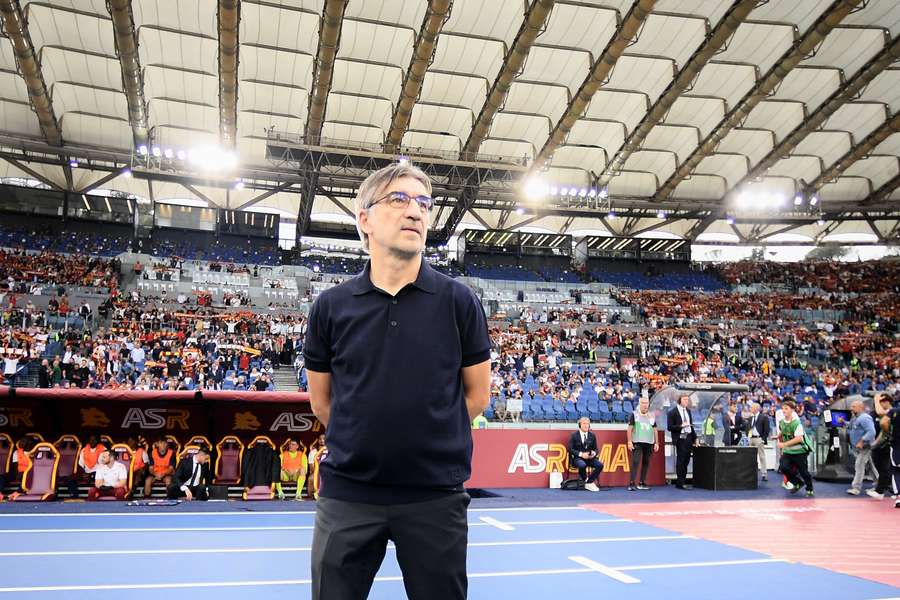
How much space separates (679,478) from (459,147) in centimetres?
2312

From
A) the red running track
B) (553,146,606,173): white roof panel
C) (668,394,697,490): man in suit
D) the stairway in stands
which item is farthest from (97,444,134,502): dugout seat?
(553,146,606,173): white roof panel

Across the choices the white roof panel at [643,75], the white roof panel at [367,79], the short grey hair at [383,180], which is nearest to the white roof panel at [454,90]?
the white roof panel at [367,79]

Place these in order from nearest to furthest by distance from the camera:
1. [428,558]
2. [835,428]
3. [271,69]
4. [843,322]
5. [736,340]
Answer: [428,558], [835,428], [271,69], [736,340], [843,322]

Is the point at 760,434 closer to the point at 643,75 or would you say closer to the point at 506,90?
the point at 506,90

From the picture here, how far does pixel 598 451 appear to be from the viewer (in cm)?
1320

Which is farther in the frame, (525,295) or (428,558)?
(525,295)

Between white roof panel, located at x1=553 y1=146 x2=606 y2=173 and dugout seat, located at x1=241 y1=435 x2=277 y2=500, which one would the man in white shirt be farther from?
white roof panel, located at x1=553 y1=146 x2=606 y2=173

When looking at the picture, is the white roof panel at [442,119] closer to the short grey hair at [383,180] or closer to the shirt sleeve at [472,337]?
the short grey hair at [383,180]

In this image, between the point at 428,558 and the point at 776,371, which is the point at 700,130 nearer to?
the point at 776,371

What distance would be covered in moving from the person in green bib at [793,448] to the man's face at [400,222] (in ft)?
39.2

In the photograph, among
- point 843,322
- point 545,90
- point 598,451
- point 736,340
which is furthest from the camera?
point 843,322

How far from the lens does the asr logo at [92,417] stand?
1037 centimetres

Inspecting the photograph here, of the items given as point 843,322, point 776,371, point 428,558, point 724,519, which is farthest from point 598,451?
point 843,322

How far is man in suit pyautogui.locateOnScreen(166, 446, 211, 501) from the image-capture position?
995 centimetres
